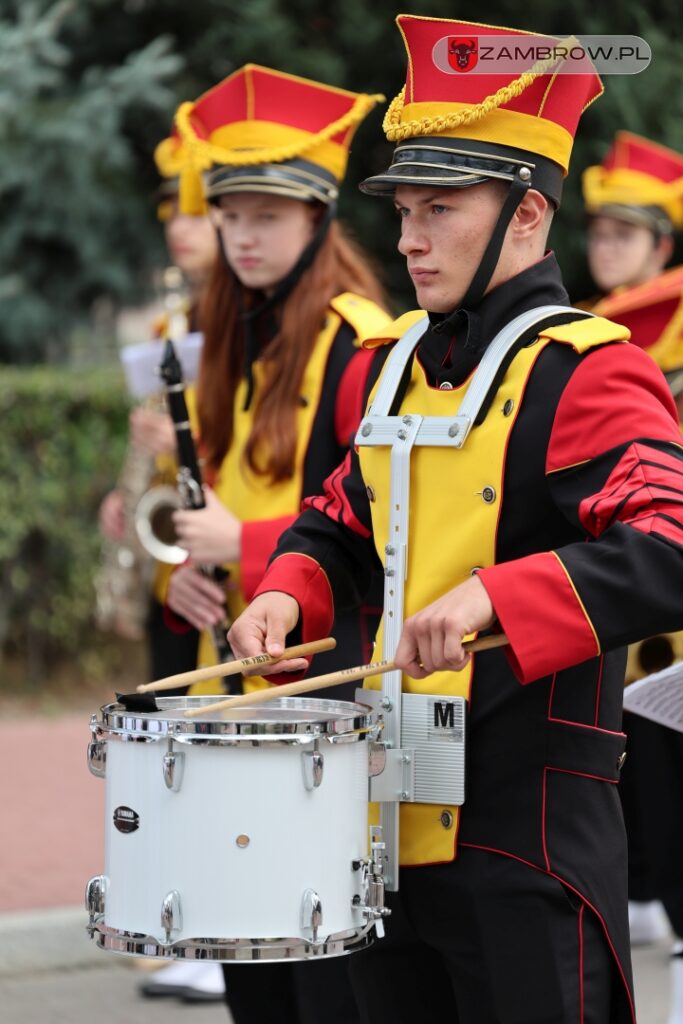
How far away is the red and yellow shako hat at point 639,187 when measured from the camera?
709 centimetres

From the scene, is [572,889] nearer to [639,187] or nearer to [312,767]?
[312,767]

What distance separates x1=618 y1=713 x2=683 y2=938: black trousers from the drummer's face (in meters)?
1.77

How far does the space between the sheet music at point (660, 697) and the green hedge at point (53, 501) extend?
19.8 ft

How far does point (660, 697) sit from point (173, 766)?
3.21 ft

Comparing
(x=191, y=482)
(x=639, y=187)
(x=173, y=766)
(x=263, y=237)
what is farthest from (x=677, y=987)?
(x=639, y=187)

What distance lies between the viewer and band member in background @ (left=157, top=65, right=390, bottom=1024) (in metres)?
4.16

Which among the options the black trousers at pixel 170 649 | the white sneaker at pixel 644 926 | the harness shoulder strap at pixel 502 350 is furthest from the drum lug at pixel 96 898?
the white sneaker at pixel 644 926

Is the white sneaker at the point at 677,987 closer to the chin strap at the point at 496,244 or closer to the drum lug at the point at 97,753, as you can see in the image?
the drum lug at the point at 97,753

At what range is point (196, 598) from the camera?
14.3 feet

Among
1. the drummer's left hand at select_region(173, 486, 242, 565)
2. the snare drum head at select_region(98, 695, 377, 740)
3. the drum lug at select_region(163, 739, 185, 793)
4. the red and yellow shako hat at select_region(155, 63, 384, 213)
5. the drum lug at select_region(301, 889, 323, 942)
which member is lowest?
the drum lug at select_region(301, 889, 323, 942)

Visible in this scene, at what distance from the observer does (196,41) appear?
10352 millimetres

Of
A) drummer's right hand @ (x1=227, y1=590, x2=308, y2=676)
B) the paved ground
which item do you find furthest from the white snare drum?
the paved ground

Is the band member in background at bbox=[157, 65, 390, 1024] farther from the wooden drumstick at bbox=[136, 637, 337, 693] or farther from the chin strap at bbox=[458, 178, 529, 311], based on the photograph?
the chin strap at bbox=[458, 178, 529, 311]

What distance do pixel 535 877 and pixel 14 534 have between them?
6.44 meters
